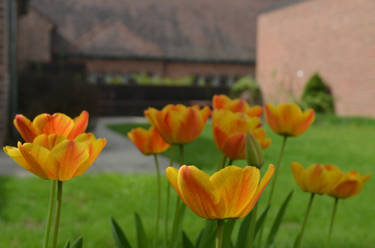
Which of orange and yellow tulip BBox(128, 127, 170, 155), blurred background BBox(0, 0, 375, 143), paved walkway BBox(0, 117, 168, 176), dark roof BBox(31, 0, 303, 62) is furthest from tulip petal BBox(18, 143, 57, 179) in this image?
dark roof BBox(31, 0, 303, 62)

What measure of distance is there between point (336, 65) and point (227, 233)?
21802 millimetres

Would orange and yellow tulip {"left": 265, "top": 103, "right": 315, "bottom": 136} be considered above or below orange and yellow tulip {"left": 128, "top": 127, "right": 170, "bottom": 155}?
above

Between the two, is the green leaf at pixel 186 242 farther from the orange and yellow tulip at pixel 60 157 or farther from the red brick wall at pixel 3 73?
the red brick wall at pixel 3 73

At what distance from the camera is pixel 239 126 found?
4.76ft

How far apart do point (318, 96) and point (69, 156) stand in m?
21.6

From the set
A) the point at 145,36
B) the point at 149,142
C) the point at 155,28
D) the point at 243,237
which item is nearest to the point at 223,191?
the point at 243,237

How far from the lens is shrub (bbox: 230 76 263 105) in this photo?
26.6 meters

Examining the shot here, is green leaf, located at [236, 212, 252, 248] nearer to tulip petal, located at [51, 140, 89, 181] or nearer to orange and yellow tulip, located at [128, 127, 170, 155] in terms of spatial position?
orange and yellow tulip, located at [128, 127, 170, 155]

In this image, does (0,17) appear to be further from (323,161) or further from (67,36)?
(67,36)

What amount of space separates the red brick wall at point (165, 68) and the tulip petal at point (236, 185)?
26.7 m

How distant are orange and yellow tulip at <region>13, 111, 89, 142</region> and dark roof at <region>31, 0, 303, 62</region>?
83.1ft

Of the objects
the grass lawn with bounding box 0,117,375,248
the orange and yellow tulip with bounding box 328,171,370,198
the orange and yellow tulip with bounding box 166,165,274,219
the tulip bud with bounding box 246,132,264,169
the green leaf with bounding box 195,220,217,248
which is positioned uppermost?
the tulip bud with bounding box 246,132,264,169

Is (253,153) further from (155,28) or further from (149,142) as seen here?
(155,28)

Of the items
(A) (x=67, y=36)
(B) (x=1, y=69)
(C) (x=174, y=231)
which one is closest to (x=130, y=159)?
(B) (x=1, y=69)
